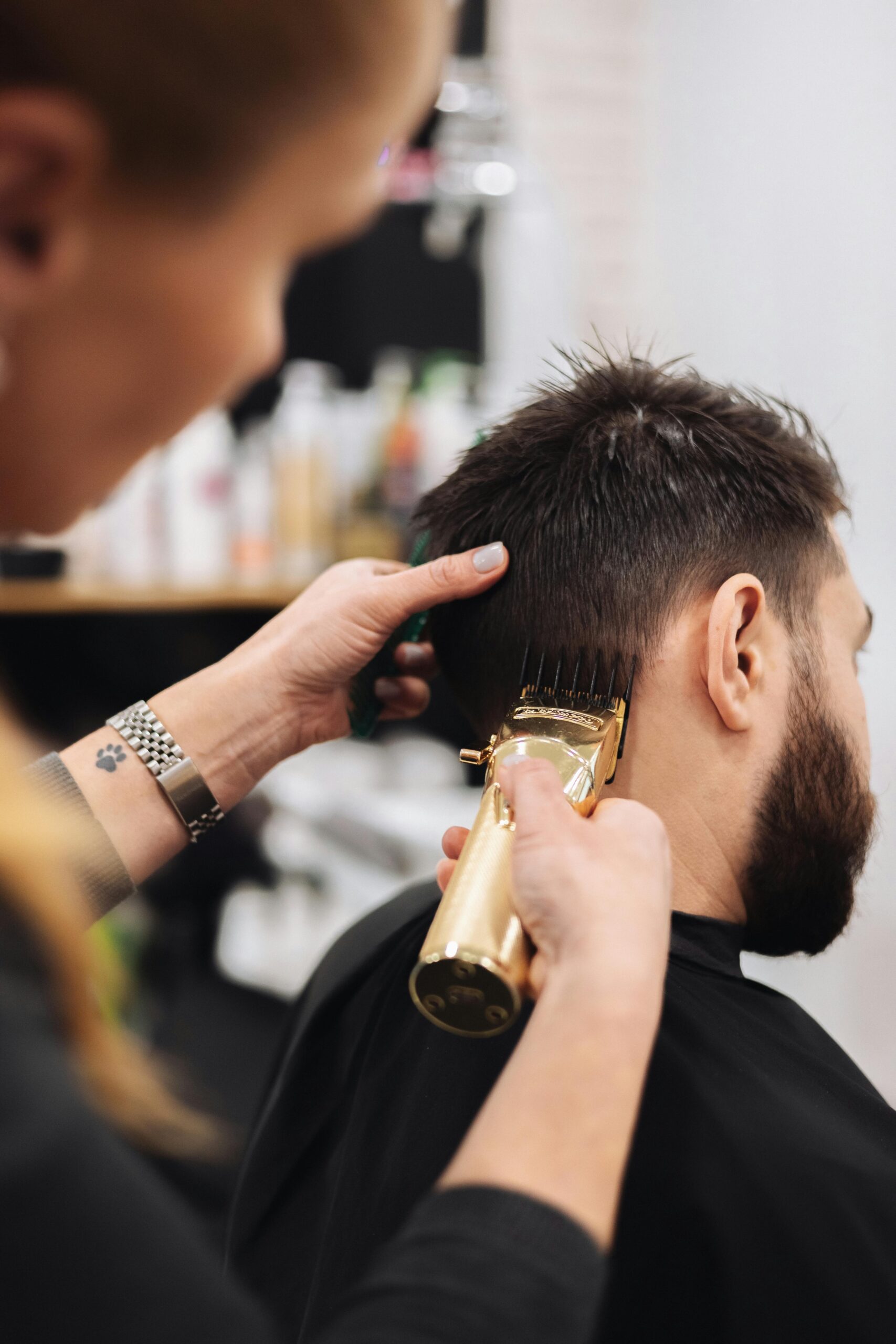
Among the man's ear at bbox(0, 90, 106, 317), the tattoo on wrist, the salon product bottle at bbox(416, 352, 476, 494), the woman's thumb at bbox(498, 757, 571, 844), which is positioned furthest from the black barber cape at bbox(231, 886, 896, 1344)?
the salon product bottle at bbox(416, 352, 476, 494)

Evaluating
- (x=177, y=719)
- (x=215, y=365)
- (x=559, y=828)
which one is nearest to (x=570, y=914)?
(x=559, y=828)

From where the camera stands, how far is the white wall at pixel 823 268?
5.42ft

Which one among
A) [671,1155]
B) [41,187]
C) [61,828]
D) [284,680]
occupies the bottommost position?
[671,1155]

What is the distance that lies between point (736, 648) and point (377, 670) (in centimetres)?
43

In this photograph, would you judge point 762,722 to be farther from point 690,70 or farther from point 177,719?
point 690,70

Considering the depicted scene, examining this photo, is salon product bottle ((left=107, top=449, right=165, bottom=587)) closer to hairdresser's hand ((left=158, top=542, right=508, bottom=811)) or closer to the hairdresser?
hairdresser's hand ((left=158, top=542, right=508, bottom=811))

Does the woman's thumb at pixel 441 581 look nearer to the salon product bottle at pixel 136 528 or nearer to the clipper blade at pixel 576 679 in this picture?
the clipper blade at pixel 576 679

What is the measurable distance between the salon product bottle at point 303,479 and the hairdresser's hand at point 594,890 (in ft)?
5.02

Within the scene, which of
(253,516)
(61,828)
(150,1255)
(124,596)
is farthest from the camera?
(253,516)

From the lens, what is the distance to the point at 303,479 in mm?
2156

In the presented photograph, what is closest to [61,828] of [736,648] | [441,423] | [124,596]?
[736,648]

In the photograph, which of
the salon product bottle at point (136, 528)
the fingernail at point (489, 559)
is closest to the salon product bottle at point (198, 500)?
the salon product bottle at point (136, 528)

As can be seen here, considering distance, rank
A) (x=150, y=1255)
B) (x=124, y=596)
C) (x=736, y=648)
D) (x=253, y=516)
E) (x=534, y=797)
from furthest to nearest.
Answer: (x=253, y=516), (x=124, y=596), (x=736, y=648), (x=534, y=797), (x=150, y=1255)

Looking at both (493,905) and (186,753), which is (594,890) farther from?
(186,753)
